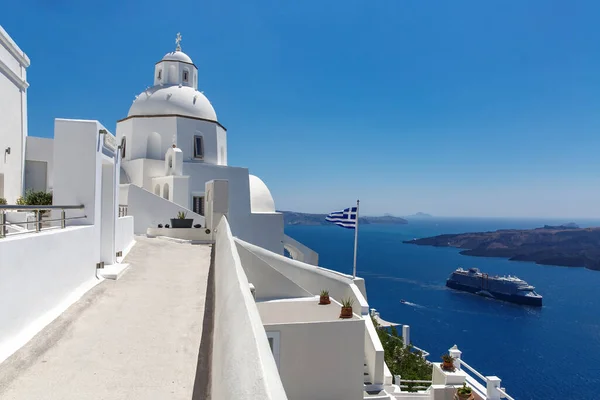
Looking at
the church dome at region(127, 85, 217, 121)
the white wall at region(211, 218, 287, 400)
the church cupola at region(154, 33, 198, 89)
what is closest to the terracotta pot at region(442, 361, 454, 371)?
the white wall at region(211, 218, 287, 400)

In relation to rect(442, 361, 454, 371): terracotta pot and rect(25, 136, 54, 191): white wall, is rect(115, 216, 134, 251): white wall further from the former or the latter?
rect(442, 361, 454, 371): terracotta pot

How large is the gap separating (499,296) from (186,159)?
58132mm

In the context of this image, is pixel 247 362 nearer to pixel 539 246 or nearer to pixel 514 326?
pixel 514 326

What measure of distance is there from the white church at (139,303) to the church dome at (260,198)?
30.2 ft

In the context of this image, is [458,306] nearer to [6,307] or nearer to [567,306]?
[567,306]

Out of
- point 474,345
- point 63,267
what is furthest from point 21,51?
point 474,345

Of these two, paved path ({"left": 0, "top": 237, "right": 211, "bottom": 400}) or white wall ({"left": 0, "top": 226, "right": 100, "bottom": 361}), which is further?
white wall ({"left": 0, "top": 226, "right": 100, "bottom": 361})

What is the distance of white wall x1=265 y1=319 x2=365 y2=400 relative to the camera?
9070mm

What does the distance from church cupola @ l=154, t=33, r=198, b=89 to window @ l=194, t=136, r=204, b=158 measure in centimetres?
525

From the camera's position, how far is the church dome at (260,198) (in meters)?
28.7

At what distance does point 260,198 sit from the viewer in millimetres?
29312

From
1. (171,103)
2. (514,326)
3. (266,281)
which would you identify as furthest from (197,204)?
(514,326)

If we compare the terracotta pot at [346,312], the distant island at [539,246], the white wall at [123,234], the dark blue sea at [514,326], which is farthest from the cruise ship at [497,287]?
the white wall at [123,234]

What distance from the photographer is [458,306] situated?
61.5 m
